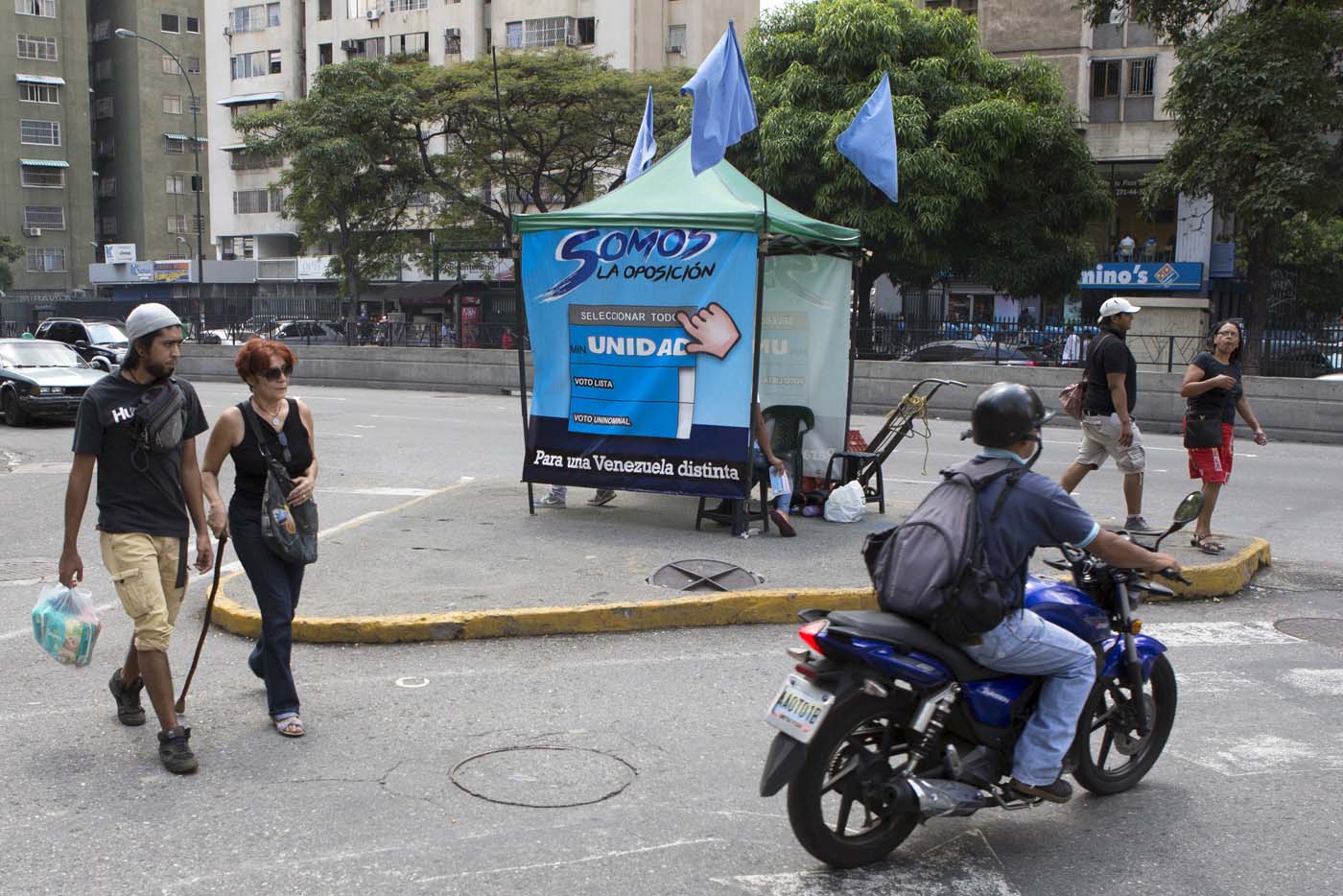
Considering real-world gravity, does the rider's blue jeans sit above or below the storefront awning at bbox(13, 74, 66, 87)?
below

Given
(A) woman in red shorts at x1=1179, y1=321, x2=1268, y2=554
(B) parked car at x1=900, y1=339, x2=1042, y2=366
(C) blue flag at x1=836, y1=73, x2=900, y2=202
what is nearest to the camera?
(A) woman in red shorts at x1=1179, y1=321, x2=1268, y2=554

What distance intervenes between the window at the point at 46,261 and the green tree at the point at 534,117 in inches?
1824

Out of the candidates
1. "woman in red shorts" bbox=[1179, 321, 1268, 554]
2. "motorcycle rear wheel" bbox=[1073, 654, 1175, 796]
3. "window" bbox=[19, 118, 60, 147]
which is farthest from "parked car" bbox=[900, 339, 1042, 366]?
"window" bbox=[19, 118, 60, 147]

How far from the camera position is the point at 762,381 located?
34.8 feet

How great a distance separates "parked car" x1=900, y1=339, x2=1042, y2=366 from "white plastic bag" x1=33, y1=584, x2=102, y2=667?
19.3 metres

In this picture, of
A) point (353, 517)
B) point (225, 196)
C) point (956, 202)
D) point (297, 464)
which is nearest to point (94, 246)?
point (225, 196)

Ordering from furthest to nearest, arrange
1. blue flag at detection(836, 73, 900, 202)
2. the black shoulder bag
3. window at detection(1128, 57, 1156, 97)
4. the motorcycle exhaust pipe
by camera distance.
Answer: window at detection(1128, 57, 1156, 97)
blue flag at detection(836, 73, 900, 202)
the black shoulder bag
the motorcycle exhaust pipe

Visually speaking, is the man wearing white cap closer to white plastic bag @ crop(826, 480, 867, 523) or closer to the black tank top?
white plastic bag @ crop(826, 480, 867, 523)

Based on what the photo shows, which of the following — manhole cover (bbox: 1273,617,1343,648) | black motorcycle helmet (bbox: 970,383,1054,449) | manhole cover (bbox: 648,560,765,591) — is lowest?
manhole cover (bbox: 1273,617,1343,648)

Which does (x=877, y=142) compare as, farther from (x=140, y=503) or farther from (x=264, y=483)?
(x=140, y=503)

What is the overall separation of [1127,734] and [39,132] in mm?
85883

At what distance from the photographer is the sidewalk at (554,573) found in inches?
273

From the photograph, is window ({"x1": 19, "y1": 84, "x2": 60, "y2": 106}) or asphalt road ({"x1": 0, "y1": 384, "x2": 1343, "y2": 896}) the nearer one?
asphalt road ({"x1": 0, "y1": 384, "x2": 1343, "y2": 896})

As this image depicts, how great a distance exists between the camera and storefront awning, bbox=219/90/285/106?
218ft
